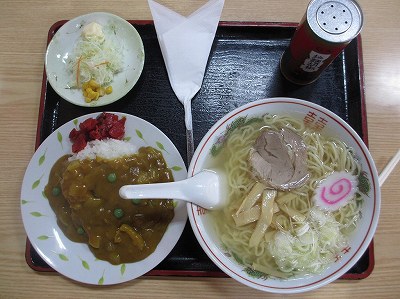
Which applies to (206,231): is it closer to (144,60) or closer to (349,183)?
(349,183)

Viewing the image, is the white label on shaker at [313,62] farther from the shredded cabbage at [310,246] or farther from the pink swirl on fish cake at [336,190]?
the shredded cabbage at [310,246]

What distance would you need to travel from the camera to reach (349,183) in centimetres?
163

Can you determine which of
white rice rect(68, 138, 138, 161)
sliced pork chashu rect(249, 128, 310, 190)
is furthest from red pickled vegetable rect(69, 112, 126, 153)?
sliced pork chashu rect(249, 128, 310, 190)

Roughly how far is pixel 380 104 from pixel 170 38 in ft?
3.52

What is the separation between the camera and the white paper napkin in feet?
6.40

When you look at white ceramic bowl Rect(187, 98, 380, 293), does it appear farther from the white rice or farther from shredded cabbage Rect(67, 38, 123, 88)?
shredded cabbage Rect(67, 38, 123, 88)

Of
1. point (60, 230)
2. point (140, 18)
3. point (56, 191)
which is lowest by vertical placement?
point (60, 230)

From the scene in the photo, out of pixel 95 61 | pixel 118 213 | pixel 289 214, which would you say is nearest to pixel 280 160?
pixel 289 214

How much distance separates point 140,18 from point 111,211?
999 millimetres

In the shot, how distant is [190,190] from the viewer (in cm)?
154

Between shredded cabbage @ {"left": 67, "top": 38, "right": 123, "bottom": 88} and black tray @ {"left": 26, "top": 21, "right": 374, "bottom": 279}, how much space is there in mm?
130

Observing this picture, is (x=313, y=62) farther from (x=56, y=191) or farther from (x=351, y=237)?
(x=56, y=191)

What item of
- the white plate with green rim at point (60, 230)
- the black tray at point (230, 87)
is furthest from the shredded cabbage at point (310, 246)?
the black tray at point (230, 87)

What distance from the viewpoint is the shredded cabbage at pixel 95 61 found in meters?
1.95
